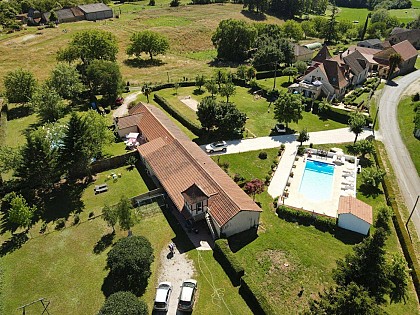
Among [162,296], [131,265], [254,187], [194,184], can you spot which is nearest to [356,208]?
[254,187]

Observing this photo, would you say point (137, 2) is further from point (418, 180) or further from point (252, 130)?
point (418, 180)

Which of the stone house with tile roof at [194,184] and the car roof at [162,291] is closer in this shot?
the car roof at [162,291]

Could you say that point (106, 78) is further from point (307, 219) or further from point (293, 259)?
point (293, 259)

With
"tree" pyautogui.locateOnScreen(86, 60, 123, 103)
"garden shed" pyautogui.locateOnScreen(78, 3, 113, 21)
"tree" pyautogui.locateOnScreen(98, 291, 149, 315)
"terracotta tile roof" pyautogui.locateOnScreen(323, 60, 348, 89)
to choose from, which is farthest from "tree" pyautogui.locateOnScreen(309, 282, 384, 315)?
"garden shed" pyautogui.locateOnScreen(78, 3, 113, 21)

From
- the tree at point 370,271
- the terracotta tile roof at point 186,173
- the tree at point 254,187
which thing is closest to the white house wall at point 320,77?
the terracotta tile roof at point 186,173

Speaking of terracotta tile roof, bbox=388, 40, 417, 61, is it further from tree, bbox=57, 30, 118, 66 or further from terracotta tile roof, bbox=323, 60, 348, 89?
tree, bbox=57, 30, 118, 66

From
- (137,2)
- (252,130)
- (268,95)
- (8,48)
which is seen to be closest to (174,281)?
(252,130)

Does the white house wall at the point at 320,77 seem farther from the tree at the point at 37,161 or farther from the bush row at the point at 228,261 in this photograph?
the tree at the point at 37,161

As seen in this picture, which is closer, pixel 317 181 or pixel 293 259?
pixel 293 259
